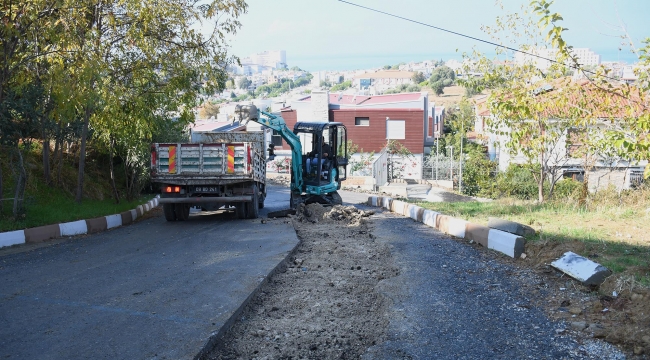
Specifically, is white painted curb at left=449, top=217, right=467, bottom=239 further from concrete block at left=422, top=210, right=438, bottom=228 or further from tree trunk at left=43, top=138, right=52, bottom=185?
tree trunk at left=43, top=138, right=52, bottom=185

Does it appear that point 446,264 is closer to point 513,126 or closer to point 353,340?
point 353,340

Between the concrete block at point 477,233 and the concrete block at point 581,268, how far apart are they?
2.32 metres

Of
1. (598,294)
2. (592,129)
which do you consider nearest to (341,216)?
(592,129)

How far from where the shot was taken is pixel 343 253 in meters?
10.1

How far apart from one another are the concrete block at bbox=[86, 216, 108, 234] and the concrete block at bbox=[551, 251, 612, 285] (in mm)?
10615

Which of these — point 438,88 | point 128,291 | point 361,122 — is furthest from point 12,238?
point 438,88

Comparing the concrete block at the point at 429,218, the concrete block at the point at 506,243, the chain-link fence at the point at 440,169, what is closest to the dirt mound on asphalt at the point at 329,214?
the concrete block at the point at 429,218

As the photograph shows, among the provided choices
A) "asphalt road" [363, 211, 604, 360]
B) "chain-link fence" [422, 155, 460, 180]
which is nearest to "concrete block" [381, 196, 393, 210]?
"asphalt road" [363, 211, 604, 360]

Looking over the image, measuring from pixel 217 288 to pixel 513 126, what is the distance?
12.0 meters

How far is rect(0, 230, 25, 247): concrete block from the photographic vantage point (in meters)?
11.3

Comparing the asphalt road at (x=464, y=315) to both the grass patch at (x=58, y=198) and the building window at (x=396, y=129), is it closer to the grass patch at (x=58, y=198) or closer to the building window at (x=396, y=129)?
the grass patch at (x=58, y=198)

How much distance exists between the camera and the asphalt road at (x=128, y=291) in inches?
202

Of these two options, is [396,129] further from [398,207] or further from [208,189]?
[208,189]

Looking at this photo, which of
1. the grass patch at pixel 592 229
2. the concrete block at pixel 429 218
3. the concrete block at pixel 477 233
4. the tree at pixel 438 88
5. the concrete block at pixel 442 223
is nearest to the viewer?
the grass patch at pixel 592 229
